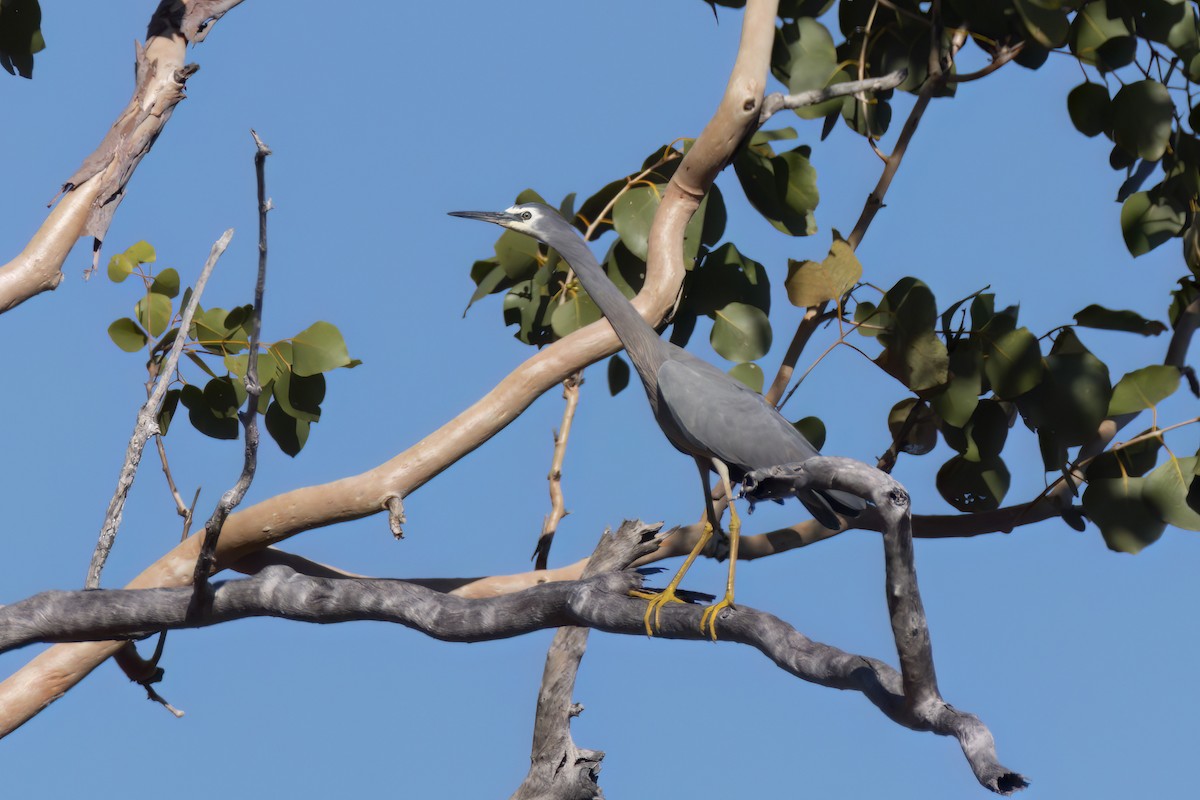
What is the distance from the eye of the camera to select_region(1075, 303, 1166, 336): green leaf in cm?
507

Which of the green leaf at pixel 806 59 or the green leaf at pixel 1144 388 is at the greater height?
the green leaf at pixel 806 59

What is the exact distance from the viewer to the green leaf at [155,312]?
505 centimetres

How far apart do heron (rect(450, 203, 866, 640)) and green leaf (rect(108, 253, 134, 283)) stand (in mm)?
1768

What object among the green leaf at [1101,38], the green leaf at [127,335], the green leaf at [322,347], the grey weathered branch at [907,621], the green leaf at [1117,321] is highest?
the green leaf at [1101,38]

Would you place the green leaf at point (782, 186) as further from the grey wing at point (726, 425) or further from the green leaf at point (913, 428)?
the grey wing at point (726, 425)

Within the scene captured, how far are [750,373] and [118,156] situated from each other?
253cm

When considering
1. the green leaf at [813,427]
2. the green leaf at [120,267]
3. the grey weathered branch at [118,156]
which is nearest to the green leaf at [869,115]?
the green leaf at [813,427]

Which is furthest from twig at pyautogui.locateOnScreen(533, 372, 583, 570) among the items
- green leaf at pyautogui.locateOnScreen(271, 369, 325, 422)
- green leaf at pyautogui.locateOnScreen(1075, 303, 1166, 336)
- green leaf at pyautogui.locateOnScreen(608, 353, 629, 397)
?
green leaf at pyautogui.locateOnScreen(1075, 303, 1166, 336)

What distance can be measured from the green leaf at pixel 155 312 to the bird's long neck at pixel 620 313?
5.45 ft

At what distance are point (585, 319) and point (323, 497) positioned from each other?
1448 mm

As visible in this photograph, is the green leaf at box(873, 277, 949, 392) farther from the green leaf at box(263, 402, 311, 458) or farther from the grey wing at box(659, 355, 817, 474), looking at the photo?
the green leaf at box(263, 402, 311, 458)

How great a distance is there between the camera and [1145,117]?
4.97m

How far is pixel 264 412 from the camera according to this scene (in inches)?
206

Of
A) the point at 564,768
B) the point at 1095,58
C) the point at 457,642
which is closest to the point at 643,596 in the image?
the point at 457,642
